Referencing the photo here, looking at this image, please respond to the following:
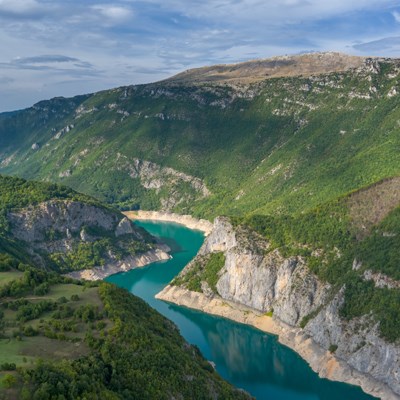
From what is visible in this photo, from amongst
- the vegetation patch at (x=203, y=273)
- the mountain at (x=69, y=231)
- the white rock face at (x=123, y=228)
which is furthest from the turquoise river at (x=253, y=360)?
the white rock face at (x=123, y=228)

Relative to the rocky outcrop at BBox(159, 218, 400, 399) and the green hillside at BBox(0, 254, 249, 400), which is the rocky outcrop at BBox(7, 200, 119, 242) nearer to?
the rocky outcrop at BBox(159, 218, 400, 399)

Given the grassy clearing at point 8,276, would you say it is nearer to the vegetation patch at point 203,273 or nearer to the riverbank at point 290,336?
the riverbank at point 290,336

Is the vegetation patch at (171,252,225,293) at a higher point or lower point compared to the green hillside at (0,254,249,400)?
lower

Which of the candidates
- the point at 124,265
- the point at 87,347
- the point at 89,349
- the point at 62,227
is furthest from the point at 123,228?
the point at 89,349

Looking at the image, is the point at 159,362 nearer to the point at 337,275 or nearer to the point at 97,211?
the point at 337,275

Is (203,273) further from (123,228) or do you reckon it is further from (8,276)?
(8,276)

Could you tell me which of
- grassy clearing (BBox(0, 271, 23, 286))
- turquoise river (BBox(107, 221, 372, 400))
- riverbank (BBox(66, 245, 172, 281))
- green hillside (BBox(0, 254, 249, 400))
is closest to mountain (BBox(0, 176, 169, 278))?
riverbank (BBox(66, 245, 172, 281))

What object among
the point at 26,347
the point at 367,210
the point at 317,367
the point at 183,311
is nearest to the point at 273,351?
the point at 317,367
